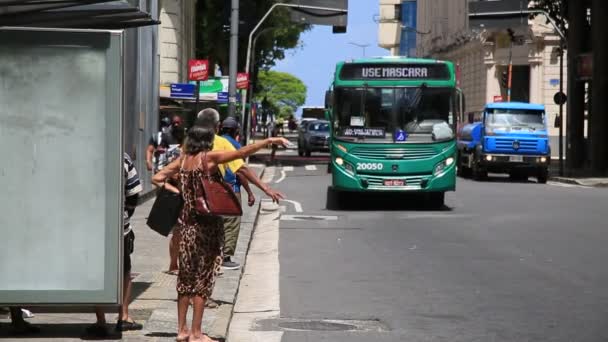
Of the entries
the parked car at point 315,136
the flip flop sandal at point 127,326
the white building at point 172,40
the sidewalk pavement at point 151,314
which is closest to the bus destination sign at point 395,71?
the sidewalk pavement at point 151,314

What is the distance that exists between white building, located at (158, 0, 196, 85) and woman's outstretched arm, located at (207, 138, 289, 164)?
2969cm

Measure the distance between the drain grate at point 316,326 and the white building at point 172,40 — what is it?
93.6ft

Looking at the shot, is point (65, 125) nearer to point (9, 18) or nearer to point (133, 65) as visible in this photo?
point (9, 18)

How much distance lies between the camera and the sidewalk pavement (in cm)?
920

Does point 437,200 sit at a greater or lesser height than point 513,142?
lesser

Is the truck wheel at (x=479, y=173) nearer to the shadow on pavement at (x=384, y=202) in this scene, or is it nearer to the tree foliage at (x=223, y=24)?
the shadow on pavement at (x=384, y=202)

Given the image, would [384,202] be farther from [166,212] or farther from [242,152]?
[242,152]

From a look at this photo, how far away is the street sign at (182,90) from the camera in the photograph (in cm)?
3736

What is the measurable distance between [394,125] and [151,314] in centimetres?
1475

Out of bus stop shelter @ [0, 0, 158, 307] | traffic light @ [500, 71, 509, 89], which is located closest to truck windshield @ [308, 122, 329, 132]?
traffic light @ [500, 71, 509, 89]

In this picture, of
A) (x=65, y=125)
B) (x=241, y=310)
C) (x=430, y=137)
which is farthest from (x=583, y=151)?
(x=65, y=125)

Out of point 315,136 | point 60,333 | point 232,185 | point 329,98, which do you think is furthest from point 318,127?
point 60,333

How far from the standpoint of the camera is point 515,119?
1554 inches

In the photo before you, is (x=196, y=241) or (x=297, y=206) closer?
(x=196, y=241)
